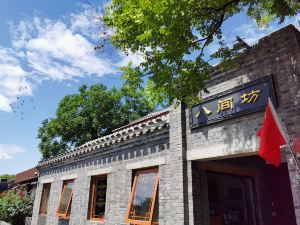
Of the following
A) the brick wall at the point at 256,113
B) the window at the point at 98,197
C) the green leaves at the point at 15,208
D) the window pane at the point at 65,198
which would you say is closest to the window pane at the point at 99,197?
the window at the point at 98,197

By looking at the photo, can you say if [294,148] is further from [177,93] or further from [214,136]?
[177,93]

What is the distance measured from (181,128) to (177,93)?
1.52 meters

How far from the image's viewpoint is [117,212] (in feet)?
29.7

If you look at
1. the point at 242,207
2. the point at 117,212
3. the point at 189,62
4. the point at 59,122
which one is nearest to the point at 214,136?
the point at 189,62

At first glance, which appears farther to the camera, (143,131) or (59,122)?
(59,122)

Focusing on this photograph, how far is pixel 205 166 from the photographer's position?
7336 millimetres

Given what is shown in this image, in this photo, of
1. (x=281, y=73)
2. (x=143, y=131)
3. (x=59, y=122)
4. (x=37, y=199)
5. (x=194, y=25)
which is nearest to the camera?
(x=281, y=73)

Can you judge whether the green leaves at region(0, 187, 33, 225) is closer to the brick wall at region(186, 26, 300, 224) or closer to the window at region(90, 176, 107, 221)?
the window at region(90, 176, 107, 221)

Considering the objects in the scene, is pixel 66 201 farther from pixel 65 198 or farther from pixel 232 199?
pixel 232 199

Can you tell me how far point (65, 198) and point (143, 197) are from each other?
5549mm

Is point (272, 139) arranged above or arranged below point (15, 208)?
above

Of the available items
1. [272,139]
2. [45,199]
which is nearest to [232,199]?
[272,139]

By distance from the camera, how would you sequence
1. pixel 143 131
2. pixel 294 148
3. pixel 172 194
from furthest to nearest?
pixel 143 131, pixel 172 194, pixel 294 148

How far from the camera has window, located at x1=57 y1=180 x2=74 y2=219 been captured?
1179 centimetres
